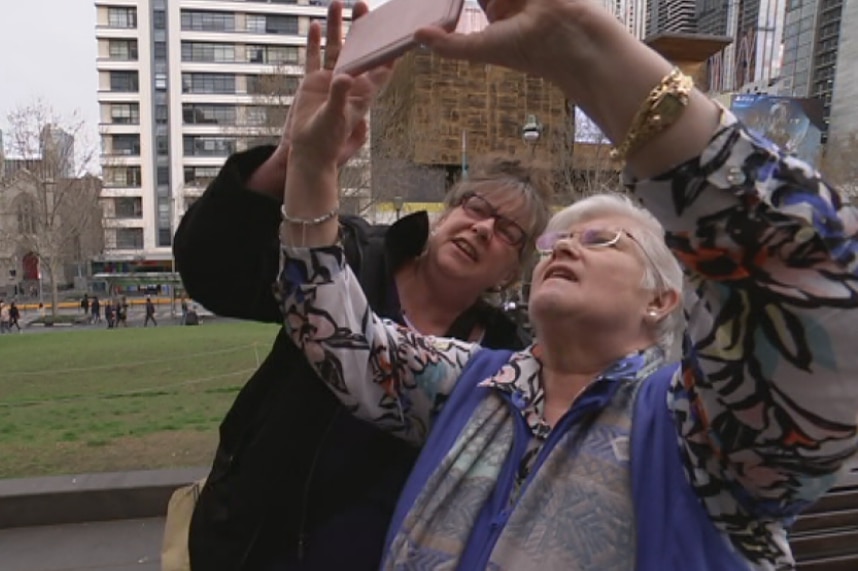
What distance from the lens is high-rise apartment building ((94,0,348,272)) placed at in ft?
183

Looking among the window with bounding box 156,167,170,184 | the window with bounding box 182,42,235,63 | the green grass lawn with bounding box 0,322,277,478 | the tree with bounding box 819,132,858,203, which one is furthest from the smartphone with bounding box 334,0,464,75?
the window with bounding box 182,42,235,63

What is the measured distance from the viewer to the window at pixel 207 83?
56.6 metres

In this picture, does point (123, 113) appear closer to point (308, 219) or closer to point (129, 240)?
point (129, 240)

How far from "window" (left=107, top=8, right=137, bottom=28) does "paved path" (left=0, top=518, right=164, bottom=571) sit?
62.8m

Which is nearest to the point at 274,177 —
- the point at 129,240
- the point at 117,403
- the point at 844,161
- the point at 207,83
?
the point at 117,403

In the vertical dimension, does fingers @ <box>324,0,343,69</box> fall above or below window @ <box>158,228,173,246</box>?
above

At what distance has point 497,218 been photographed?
1922 mm

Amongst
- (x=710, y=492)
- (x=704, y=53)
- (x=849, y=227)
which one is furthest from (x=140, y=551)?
(x=704, y=53)

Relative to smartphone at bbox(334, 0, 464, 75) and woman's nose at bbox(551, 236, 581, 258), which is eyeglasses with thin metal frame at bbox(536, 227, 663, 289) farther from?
smartphone at bbox(334, 0, 464, 75)

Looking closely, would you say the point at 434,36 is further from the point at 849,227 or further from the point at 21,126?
the point at 21,126

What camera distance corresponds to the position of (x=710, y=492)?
1.01 metres

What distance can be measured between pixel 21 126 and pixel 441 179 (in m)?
22.1

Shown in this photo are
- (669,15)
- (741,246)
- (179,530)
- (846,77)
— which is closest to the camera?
(741,246)

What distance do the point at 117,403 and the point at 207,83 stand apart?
5519cm
